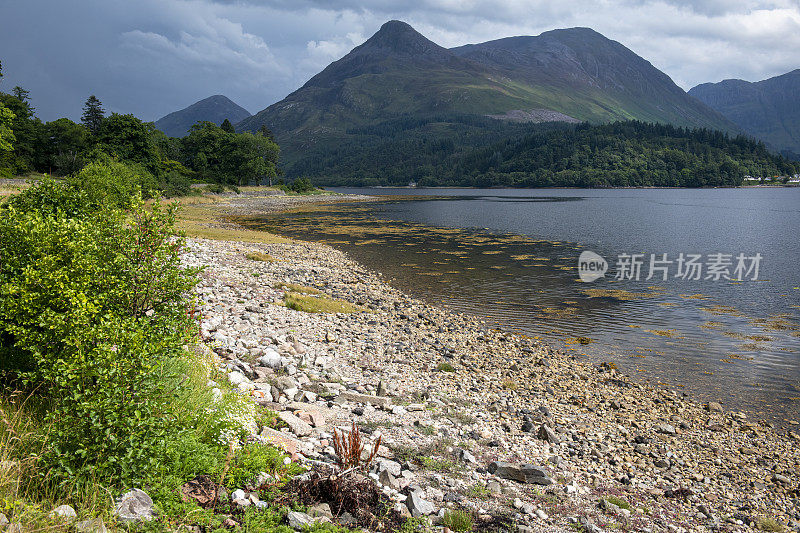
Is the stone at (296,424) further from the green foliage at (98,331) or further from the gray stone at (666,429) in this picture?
the gray stone at (666,429)

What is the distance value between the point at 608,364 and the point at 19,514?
18223 mm

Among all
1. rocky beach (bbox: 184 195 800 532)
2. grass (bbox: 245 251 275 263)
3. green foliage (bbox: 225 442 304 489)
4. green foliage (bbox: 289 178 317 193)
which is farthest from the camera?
green foliage (bbox: 289 178 317 193)

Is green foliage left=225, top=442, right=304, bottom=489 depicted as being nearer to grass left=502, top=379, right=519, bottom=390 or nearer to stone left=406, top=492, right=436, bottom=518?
stone left=406, top=492, right=436, bottom=518

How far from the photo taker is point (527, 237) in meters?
61.8

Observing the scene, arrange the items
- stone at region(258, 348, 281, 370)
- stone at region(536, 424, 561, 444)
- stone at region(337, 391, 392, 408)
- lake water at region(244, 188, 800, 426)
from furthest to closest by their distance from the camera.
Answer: lake water at region(244, 188, 800, 426) < stone at region(258, 348, 281, 370) < stone at region(337, 391, 392, 408) < stone at region(536, 424, 561, 444)

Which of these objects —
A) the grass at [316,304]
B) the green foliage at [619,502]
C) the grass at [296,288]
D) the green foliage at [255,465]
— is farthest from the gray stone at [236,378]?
the grass at [296,288]

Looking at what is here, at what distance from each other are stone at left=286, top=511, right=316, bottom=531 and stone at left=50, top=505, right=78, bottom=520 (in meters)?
2.51

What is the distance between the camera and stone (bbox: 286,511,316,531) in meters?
6.17

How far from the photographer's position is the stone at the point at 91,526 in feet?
16.7

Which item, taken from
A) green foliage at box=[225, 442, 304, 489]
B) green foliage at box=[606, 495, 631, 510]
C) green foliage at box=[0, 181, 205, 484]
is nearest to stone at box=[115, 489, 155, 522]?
green foliage at box=[0, 181, 205, 484]

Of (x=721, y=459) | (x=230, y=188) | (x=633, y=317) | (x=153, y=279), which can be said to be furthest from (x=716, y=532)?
(x=230, y=188)

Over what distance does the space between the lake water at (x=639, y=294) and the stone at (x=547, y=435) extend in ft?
24.0

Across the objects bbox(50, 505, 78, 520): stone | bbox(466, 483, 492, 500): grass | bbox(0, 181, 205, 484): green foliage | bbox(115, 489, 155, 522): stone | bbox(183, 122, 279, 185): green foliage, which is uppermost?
bbox(183, 122, 279, 185): green foliage

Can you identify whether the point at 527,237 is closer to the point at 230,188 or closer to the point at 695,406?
the point at 695,406
